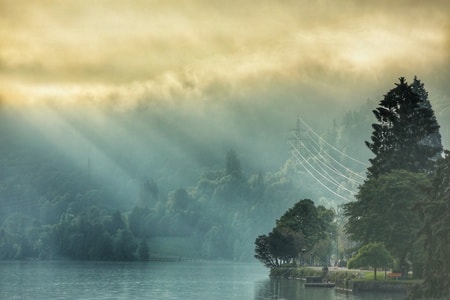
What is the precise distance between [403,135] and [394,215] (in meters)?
33.2

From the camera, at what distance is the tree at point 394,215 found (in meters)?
150

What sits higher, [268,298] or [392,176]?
[392,176]

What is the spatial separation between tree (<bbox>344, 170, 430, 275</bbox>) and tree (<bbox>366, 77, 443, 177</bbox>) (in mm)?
19045

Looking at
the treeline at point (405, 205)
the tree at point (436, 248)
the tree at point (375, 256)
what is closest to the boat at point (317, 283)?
the treeline at point (405, 205)

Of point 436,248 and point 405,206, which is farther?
point 405,206

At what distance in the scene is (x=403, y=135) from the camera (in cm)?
18238

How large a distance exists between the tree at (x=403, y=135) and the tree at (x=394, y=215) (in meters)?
19.0

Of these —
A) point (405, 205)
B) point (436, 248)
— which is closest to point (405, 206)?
point (405, 205)

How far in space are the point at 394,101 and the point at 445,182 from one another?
3656 inches

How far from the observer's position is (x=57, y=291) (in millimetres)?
167625

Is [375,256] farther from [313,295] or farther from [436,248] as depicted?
[436,248]

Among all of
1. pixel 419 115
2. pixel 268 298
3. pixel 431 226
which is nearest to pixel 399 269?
pixel 268 298

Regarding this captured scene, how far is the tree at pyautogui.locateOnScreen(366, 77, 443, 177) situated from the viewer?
180 metres

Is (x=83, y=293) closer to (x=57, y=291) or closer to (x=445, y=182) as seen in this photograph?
(x=57, y=291)
